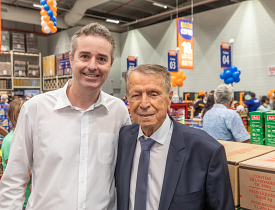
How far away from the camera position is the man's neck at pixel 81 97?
160 centimetres

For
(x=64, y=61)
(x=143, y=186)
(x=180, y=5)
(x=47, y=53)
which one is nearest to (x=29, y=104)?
(x=143, y=186)

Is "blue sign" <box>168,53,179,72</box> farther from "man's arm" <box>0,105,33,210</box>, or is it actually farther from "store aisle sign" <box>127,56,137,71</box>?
"man's arm" <box>0,105,33,210</box>

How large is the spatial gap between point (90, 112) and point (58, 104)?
21cm

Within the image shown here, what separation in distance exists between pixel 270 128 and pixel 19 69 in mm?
12434

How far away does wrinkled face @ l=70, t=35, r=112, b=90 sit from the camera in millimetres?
1520

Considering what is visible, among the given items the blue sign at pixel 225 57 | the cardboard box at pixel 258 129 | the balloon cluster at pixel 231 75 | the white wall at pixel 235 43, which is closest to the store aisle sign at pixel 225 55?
the blue sign at pixel 225 57

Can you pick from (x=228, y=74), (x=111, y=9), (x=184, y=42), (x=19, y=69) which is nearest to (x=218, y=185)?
(x=228, y=74)

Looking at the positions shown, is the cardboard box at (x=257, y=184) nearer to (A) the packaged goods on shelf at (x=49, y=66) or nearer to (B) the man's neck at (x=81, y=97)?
(B) the man's neck at (x=81, y=97)

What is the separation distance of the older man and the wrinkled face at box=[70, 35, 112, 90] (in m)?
0.21

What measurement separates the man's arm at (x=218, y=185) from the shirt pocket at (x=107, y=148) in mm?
637

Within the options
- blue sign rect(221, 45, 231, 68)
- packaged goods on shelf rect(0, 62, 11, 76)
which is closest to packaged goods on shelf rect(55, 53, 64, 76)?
packaged goods on shelf rect(0, 62, 11, 76)

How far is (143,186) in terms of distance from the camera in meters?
1.29

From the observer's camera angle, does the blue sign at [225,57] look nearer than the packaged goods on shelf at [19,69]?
Yes

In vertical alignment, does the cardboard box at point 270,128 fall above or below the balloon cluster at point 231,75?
below
